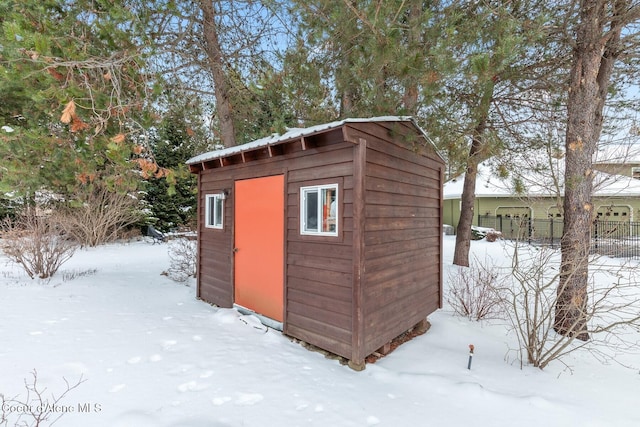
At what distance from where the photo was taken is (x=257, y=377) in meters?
2.91

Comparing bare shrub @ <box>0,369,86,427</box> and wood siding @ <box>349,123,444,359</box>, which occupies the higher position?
wood siding @ <box>349,123,444,359</box>

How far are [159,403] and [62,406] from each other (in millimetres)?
687

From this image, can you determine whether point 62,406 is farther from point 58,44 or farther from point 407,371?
point 58,44

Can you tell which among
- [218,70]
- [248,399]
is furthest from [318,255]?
[218,70]

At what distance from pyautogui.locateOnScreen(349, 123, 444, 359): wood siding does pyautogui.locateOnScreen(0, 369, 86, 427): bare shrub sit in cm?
249

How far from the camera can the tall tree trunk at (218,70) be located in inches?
241

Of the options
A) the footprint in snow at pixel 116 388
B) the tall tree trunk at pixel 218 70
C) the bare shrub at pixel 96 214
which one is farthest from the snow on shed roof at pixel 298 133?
the bare shrub at pixel 96 214

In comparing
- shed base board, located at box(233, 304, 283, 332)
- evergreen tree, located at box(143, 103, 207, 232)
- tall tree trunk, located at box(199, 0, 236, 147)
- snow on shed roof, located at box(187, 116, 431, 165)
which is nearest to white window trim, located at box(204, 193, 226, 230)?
snow on shed roof, located at box(187, 116, 431, 165)

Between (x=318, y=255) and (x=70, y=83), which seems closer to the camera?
(x=318, y=255)

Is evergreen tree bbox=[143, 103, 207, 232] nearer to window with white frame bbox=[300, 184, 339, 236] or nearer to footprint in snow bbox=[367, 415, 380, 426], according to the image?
window with white frame bbox=[300, 184, 339, 236]

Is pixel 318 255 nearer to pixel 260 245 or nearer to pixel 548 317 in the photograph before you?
pixel 260 245

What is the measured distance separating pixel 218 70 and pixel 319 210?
176 inches

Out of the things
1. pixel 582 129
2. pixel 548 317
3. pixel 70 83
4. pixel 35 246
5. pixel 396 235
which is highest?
pixel 70 83

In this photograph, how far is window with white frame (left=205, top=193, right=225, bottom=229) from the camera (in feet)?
16.8
